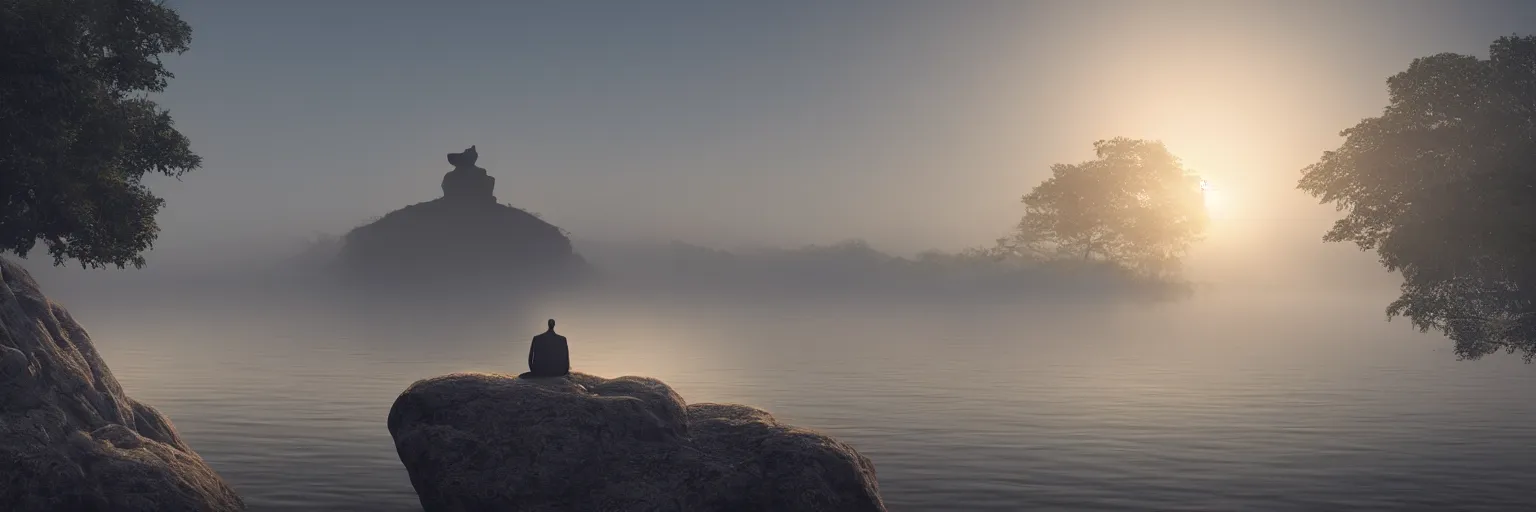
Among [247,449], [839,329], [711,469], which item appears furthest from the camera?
[839,329]

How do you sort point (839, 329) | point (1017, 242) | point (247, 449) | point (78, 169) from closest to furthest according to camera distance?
point (78, 169)
point (247, 449)
point (839, 329)
point (1017, 242)

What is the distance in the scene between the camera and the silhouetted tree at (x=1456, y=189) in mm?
37531

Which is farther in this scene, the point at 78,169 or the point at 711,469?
the point at 78,169

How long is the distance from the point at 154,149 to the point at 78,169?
3613 mm

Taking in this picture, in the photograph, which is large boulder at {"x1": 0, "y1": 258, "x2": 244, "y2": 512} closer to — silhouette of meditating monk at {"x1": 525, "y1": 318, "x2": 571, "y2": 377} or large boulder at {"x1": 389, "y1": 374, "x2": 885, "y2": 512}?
large boulder at {"x1": 389, "y1": 374, "x2": 885, "y2": 512}

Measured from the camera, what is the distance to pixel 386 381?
194 feet

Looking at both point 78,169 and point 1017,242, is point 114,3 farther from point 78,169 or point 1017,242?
point 1017,242

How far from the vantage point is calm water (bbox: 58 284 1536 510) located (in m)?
27.7

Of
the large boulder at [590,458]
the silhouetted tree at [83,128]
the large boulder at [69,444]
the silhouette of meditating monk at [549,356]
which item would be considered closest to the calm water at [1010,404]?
the large boulder at [69,444]

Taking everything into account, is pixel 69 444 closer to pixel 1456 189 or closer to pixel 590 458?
pixel 590 458

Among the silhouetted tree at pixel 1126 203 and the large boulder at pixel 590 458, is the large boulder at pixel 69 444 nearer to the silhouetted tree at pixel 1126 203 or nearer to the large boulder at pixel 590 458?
the large boulder at pixel 590 458

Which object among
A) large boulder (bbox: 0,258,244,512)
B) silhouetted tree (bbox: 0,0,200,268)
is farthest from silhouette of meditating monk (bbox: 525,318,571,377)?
silhouetted tree (bbox: 0,0,200,268)

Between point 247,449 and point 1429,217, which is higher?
point 1429,217

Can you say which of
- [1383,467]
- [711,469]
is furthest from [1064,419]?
[711,469]
